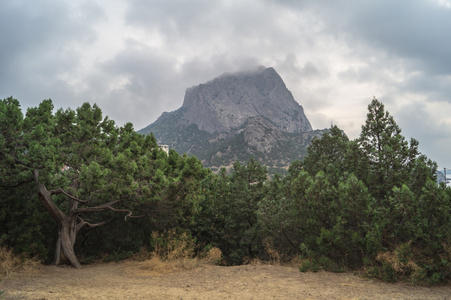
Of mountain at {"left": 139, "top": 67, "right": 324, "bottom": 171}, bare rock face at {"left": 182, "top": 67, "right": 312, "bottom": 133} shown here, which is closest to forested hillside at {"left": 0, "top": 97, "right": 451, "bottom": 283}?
mountain at {"left": 139, "top": 67, "right": 324, "bottom": 171}

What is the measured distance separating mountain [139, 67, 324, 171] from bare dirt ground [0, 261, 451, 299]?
92.1 metres

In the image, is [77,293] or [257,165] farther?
[257,165]

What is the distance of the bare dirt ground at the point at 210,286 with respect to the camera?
249 inches

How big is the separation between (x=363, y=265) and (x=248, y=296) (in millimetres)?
4463

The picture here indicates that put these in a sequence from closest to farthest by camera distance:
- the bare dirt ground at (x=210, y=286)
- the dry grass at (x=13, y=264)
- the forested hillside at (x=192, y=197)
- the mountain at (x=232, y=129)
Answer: the bare dirt ground at (x=210, y=286) → the forested hillside at (x=192, y=197) → the dry grass at (x=13, y=264) → the mountain at (x=232, y=129)

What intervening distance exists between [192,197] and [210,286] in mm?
4823

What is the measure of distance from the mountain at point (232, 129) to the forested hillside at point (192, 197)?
8822cm

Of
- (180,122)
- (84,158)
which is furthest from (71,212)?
(180,122)

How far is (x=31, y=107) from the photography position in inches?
433

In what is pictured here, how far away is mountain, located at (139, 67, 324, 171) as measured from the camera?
11662 cm

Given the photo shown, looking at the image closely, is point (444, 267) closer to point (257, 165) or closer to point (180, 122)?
point (257, 165)

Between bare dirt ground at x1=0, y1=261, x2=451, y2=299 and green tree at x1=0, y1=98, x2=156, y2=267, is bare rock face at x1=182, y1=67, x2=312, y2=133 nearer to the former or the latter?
green tree at x1=0, y1=98, x2=156, y2=267

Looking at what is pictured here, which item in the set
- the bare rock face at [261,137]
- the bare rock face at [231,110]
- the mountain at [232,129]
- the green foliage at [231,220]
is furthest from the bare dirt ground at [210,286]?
the bare rock face at [231,110]

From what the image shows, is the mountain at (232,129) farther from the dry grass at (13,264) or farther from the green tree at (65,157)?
the dry grass at (13,264)
